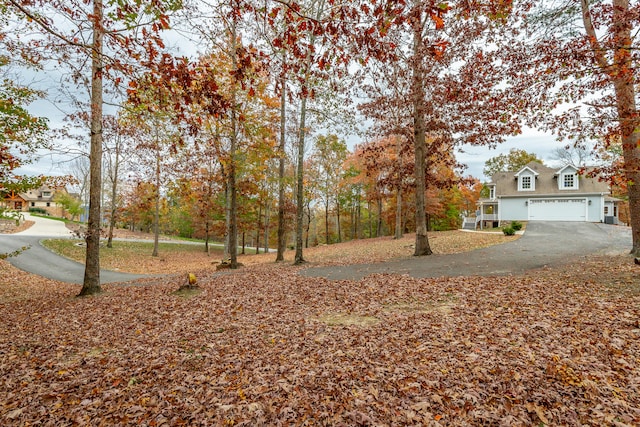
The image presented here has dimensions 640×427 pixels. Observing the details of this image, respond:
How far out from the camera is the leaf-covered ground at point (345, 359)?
2.87m

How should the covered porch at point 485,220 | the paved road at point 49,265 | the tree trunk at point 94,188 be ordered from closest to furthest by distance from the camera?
the tree trunk at point 94,188 → the paved road at point 49,265 → the covered porch at point 485,220

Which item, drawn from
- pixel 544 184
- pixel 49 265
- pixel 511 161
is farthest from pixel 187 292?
pixel 511 161

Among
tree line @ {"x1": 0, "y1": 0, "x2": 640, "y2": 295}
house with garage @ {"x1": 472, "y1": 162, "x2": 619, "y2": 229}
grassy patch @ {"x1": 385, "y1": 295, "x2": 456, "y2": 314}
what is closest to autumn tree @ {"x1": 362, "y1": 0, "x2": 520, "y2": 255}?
tree line @ {"x1": 0, "y1": 0, "x2": 640, "y2": 295}

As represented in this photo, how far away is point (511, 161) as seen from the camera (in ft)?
133

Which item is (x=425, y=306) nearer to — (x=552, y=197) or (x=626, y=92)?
(x=626, y=92)

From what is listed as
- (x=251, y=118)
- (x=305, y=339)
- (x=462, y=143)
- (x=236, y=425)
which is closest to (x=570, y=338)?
(x=305, y=339)

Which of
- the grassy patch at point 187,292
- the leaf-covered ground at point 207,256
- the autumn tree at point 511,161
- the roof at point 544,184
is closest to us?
the grassy patch at point 187,292

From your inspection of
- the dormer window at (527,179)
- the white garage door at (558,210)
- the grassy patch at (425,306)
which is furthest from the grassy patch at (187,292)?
the dormer window at (527,179)

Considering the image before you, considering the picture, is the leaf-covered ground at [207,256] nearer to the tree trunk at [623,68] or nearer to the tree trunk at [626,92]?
the tree trunk at [626,92]

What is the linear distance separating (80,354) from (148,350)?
107 centimetres

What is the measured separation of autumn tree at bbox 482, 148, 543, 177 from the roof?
38.5 feet

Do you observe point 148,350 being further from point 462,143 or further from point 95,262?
point 462,143

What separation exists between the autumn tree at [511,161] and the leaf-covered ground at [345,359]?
129 ft

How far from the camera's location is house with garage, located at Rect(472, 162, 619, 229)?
2486cm
